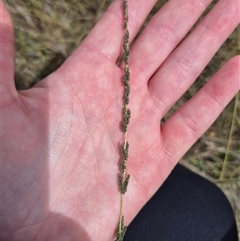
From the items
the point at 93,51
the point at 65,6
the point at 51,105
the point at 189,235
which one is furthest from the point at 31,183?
the point at 65,6

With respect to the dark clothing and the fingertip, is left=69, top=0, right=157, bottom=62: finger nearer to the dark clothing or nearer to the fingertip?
the fingertip

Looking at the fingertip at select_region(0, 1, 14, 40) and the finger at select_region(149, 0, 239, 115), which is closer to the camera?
the fingertip at select_region(0, 1, 14, 40)

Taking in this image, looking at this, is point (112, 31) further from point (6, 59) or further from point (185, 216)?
point (185, 216)

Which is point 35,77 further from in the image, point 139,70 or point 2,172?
point 2,172

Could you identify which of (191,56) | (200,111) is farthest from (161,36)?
(200,111)

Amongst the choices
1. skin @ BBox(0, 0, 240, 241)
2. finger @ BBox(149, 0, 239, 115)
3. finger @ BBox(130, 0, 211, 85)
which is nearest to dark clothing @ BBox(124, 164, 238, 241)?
skin @ BBox(0, 0, 240, 241)

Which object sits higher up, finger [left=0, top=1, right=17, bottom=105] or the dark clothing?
finger [left=0, top=1, right=17, bottom=105]

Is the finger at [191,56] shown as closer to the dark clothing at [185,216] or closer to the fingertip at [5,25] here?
the dark clothing at [185,216]
